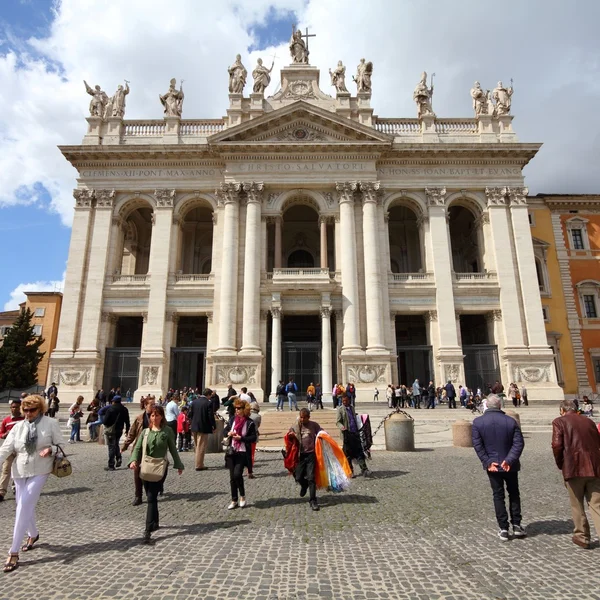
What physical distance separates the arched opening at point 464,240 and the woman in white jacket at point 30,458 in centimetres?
3047

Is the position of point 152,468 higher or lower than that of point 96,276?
lower

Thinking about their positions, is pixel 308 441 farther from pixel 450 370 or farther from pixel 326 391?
pixel 450 370

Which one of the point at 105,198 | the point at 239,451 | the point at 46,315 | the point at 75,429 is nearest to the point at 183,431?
the point at 75,429

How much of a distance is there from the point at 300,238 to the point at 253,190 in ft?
21.1

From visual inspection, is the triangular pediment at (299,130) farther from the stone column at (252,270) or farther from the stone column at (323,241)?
the stone column at (323,241)

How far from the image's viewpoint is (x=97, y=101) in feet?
101

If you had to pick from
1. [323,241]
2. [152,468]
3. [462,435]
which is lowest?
[462,435]

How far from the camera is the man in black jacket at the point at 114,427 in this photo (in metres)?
10.4

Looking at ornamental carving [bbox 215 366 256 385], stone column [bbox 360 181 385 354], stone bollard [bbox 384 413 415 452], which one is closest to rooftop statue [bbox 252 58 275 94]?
stone column [bbox 360 181 385 354]

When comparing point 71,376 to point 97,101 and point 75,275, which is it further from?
point 97,101

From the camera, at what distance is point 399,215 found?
110ft

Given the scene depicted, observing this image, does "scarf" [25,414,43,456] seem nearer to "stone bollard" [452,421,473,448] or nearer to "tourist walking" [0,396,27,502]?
"tourist walking" [0,396,27,502]

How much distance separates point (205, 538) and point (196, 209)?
28748 millimetres

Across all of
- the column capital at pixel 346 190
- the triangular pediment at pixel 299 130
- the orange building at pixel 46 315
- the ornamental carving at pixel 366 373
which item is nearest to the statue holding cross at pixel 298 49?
the triangular pediment at pixel 299 130
